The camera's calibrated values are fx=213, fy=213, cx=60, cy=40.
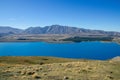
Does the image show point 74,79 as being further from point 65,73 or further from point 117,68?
point 117,68

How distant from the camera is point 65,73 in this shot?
22594 mm

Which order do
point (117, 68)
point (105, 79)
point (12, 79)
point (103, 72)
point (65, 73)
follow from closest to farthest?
1. point (12, 79)
2. point (105, 79)
3. point (65, 73)
4. point (103, 72)
5. point (117, 68)

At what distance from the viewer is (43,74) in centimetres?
2198

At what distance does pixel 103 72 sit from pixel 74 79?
5200 millimetres

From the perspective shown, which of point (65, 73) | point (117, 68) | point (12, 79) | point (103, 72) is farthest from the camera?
point (117, 68)

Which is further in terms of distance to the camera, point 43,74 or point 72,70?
point 72,70

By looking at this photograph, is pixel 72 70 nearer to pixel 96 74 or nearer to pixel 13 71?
pixel 96 74

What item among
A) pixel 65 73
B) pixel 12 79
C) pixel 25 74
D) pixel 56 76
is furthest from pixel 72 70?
pixel 12 79

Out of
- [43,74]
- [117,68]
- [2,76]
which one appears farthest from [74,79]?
[117,68]

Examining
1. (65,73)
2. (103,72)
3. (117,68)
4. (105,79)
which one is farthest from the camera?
(117,68)

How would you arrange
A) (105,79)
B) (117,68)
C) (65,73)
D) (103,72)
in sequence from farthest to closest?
(117,68), (103,72), (65,73), (105,79)

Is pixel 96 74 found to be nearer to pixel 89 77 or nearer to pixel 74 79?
pixel 89 77

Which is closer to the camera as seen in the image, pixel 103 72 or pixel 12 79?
pixel 12 79

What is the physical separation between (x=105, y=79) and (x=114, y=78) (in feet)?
5.26
